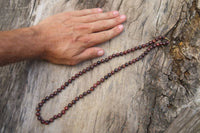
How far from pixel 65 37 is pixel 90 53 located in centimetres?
32

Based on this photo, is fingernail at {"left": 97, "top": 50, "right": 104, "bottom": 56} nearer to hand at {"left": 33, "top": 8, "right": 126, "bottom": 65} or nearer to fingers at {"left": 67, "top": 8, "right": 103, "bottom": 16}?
hand at {"left": 33, "top": 8, "right": 126, "bottom": 65}

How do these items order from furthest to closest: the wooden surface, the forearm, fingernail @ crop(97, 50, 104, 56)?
fingernail @ crop(97, 50, 104, 56) → the wooden surface → the forearm

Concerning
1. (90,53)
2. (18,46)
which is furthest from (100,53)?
(18,46)

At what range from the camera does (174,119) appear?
81.8 inches

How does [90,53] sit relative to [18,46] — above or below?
below

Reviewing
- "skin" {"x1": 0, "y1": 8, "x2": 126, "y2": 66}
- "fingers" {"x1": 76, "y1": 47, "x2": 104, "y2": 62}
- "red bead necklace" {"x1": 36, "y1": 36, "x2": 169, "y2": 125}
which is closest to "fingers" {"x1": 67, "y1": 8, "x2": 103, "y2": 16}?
"skin" {"x1": 0, "y1": 8, "x2": 126, "y2": 66}

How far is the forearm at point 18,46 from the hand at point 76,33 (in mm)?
65

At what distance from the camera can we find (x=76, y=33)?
2180 mm

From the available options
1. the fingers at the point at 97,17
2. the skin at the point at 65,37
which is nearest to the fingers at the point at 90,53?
the skin at the point at 65,37

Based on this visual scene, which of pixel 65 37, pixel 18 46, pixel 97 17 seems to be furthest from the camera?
pixel 97 17

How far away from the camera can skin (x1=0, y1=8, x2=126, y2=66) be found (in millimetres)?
1953

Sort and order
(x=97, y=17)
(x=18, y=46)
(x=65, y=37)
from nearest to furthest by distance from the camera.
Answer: (x=18, y=46) < (x=65, y=37) < (x=97, y=17)

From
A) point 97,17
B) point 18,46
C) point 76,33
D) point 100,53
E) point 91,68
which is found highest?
point 97,17

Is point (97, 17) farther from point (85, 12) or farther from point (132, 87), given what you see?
point (132, 87)
